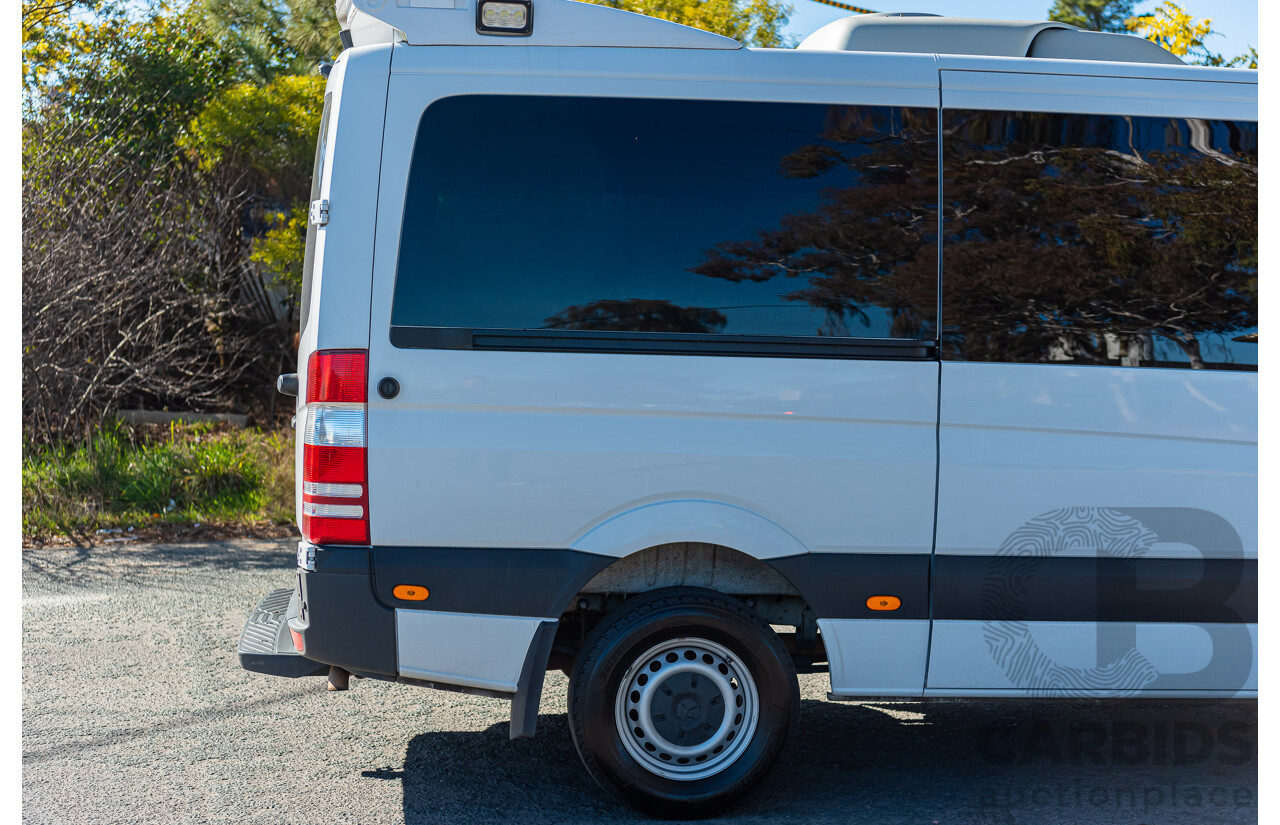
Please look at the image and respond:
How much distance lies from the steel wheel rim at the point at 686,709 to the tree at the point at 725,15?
7.72m

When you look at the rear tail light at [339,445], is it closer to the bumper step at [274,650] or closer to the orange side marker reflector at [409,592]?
the orange side marker reflector at [409,592]

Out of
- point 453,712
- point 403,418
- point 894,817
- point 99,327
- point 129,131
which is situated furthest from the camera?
point 129,131

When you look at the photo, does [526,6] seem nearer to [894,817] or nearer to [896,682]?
[896,682]

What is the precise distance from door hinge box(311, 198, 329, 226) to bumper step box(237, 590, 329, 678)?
1.38 meters

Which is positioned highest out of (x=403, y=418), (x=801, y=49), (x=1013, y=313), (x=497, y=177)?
(x=801, y=49)

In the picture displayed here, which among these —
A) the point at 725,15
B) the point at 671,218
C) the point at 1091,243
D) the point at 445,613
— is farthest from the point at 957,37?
the point at 725,15

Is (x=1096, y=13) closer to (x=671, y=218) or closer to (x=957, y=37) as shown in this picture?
(x=957, y=37)

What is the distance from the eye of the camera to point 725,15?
35.2 ft

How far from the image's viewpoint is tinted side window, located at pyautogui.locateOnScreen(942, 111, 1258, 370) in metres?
3.84

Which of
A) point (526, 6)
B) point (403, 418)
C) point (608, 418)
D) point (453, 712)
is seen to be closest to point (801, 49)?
point (526, 6)

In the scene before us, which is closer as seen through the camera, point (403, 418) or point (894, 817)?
point (403, 418)

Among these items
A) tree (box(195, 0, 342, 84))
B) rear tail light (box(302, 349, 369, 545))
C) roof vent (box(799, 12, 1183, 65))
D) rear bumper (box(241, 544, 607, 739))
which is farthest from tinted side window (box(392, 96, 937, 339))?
tree (box(195, 0, 342, 84))

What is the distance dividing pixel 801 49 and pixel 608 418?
1584 millimetres

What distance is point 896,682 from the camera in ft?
12.8
